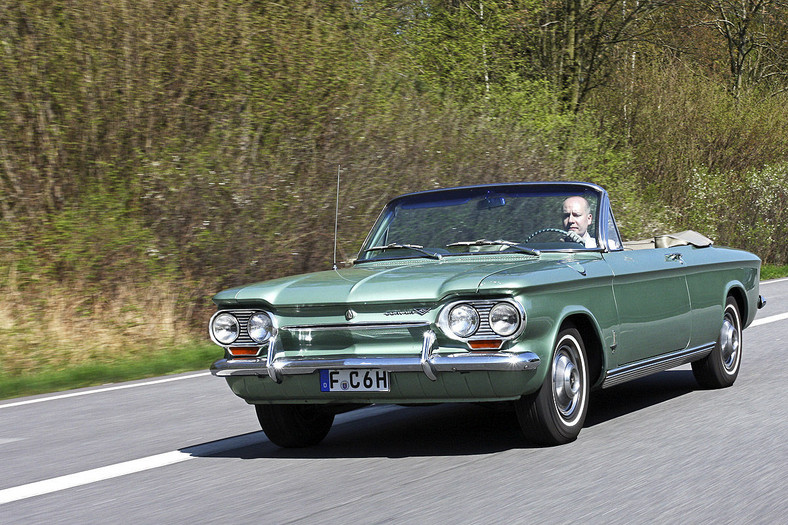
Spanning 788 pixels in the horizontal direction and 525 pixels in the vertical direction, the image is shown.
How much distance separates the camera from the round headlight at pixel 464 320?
18.4 ft

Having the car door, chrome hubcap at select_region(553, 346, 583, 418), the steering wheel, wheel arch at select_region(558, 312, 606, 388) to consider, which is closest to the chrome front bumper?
chrome hubcap at select_region(553, 346, 583, 418)

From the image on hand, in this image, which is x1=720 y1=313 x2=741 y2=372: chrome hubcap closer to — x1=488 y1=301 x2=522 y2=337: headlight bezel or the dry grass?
x1=488 y1=301 x2=522 y2=337: headlight bezel

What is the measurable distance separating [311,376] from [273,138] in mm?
10836

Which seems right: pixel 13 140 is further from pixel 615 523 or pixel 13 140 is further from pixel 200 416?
pixel 615 523

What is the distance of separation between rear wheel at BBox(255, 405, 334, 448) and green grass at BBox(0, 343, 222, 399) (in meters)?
4.43

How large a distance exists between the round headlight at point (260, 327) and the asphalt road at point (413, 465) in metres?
0.69

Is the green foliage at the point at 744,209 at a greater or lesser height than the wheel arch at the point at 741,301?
lesser

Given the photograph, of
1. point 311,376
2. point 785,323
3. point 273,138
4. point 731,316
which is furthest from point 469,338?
point 273,138

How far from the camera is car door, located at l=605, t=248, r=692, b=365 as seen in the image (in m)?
6.67

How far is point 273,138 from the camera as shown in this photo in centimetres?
1633

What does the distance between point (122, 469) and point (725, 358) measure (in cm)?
469

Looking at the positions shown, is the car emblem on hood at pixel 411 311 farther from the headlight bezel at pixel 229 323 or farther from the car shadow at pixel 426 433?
the headlight bezel at pixel 229 323

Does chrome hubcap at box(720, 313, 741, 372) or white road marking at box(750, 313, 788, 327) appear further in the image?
white road marking at box(750, 313, 788, 327)

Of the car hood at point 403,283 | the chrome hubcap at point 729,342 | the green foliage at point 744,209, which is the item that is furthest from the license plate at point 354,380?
the green foliage at point 744,209
